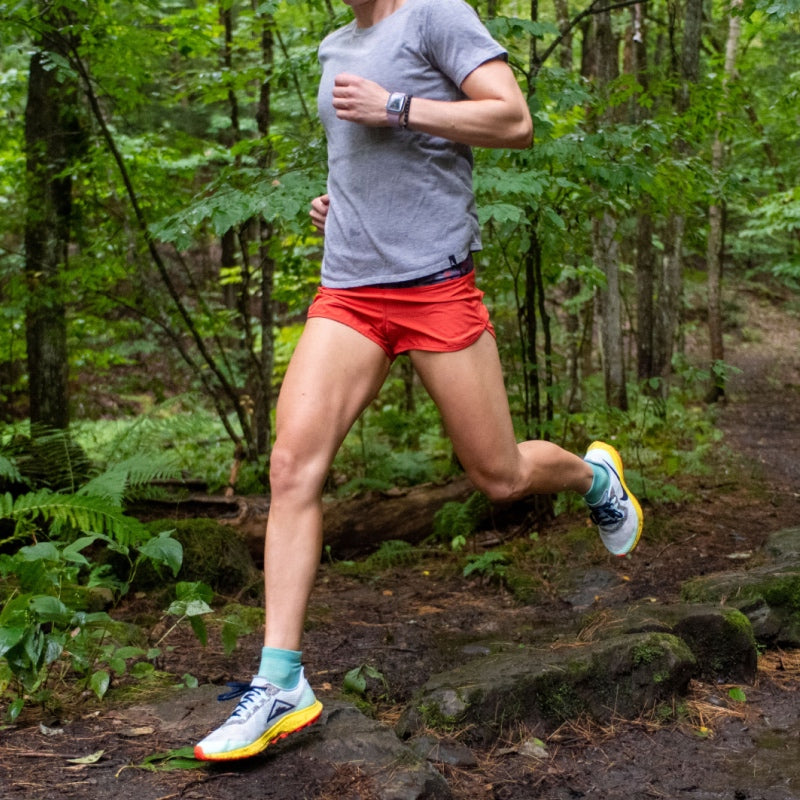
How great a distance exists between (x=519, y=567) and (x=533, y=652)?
6.33ft

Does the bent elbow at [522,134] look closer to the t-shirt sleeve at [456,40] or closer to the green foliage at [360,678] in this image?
the t-shirt sleeve at [456,40]

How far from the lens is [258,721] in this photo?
2.53m

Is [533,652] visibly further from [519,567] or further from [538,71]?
[538,71]

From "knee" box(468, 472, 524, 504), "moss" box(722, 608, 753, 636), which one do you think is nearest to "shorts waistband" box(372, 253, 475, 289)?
"knee" box(468, 472, 524, 504)

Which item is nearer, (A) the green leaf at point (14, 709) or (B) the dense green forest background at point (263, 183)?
(A) the green leaf at point (14, 709)

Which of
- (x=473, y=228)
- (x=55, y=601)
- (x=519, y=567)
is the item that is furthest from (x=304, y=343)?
(x=519, y=567)

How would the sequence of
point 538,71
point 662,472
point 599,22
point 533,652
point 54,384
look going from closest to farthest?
point 533,652 < point 538,71 < point 54,384 < point 662,472 < point 599,22

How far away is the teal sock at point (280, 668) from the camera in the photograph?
2.58 meters

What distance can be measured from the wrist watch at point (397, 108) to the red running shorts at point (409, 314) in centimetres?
53

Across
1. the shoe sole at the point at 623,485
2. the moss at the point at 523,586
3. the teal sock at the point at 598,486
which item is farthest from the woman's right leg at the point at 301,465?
the moss at the point at 523,586

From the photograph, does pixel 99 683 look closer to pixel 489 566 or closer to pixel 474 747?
pixel 474 747

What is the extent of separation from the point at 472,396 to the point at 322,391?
52 cm

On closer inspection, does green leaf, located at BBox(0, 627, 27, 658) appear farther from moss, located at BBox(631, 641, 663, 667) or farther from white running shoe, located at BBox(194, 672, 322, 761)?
moss, located at BBox(631, 641, 663, 667)

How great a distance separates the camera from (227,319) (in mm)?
8312
